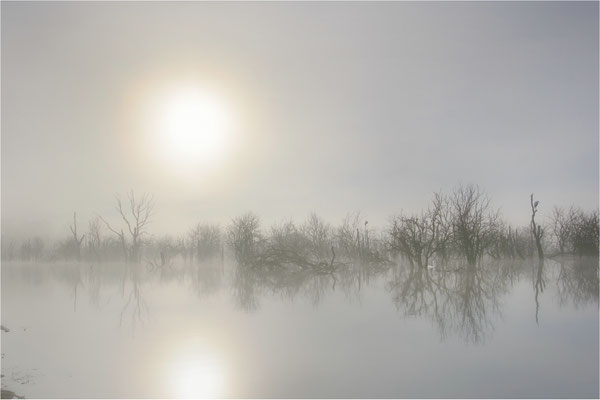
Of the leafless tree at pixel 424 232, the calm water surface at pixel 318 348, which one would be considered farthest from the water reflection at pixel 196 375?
the leafless tree at pixel 424 232

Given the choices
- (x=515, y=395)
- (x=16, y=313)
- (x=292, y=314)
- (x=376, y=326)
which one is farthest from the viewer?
(x=16, y=313)

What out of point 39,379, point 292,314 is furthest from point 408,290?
point 39,379

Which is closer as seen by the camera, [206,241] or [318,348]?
[318,348]

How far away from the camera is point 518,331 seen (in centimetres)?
749

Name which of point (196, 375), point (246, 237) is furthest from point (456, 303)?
point (246, 237)

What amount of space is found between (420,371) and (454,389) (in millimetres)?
705

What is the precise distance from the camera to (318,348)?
6855 millimetres

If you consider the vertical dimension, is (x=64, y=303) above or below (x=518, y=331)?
below

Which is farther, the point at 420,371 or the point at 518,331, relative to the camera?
the point at 518,331

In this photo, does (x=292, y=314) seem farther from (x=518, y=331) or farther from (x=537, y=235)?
(x=537, y=235)

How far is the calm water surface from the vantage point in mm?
5137

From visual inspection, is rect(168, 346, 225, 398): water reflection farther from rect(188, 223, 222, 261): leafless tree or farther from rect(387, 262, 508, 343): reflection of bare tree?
rect(188, 223, 222, 261): leafless tree

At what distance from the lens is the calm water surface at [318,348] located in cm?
514

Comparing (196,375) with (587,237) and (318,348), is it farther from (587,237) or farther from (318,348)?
(587,237)
